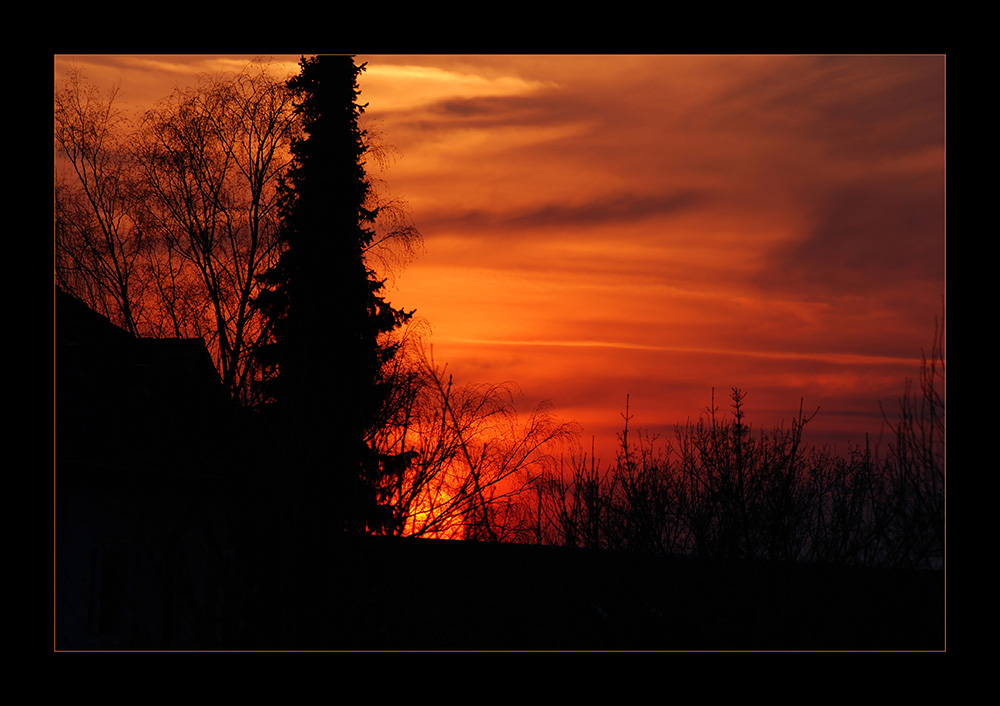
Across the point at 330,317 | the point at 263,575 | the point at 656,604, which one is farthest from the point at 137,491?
the point at 656,604

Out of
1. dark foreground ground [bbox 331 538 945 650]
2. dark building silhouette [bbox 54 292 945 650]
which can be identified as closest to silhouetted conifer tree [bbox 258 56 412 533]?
dark building silhouette [bbox 54 292 945 650]

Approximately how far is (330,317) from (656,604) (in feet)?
24.5

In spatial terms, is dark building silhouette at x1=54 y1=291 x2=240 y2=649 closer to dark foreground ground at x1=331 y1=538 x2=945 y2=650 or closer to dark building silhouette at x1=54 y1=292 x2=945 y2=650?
dark building silhouette at x1=54 y1=292 x2=945 y2=650

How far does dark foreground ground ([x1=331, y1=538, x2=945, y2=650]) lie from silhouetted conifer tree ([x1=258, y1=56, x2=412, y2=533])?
186 centimetres

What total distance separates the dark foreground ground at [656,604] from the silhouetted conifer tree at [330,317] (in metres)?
1.86

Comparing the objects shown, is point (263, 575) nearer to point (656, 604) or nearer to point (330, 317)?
point (656, 604)

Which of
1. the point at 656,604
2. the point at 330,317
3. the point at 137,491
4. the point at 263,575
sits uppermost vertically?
the point at 330,317

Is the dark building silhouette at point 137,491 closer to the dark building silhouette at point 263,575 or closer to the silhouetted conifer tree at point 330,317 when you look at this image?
the dark building silhouette at point 263,575

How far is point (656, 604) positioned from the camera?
13.8 metres

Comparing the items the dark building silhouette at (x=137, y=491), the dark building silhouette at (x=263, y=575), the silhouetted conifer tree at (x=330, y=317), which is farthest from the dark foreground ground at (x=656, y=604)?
the dark building silhouette at (x=137, y=491)
